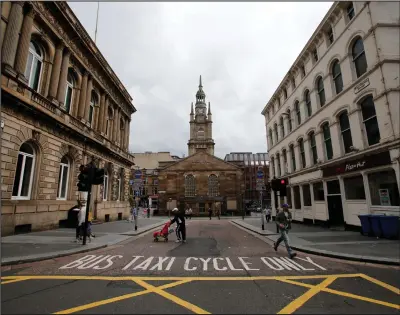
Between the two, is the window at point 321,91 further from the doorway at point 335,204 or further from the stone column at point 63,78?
the stone column at point 63,78

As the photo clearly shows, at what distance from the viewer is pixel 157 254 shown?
877cm

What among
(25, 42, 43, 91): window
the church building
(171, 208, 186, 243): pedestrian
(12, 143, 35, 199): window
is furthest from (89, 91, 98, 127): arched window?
the church building

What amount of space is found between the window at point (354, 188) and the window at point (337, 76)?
238 inches

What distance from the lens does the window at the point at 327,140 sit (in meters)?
17.0

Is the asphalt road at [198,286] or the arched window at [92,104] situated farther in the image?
the arched window at [92,104]

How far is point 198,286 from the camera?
17.7 feet

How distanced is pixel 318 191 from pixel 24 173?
65.8 ft

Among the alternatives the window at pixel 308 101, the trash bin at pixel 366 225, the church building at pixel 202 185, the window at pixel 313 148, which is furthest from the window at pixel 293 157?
the church building at pixel 202 185

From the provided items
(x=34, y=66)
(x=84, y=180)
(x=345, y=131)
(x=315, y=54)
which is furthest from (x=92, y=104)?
(x=345, y=131)

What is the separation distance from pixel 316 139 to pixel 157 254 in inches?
594

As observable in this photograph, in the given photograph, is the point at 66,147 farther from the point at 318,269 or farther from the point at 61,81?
the point at 318,269

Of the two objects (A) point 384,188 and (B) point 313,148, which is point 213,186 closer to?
Result: (B) point 313,148

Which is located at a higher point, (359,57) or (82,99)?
(359,57)

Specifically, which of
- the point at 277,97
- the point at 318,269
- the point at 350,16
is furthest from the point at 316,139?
the point at 318,269
